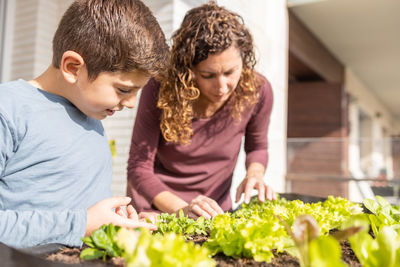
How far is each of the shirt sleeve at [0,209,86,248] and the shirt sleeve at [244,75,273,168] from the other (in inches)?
33.9

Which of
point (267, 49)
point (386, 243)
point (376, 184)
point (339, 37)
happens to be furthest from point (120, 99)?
point (339, 37)

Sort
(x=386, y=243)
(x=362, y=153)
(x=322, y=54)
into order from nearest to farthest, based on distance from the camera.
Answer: (x=386, y=243) → (x=362, y=153) → (x=322, y=54)

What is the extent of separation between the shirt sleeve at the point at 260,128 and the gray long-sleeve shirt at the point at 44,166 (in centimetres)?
59

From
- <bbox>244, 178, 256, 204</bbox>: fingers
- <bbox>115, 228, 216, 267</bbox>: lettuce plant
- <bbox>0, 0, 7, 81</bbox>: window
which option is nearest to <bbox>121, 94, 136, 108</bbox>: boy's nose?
<bbox>244, 178, 256, 204</bbox>: fingers

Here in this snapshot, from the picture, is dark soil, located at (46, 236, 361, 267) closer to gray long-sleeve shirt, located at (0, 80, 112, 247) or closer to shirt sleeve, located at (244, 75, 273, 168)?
gray long-sleeve shirt, located at (0, 80, 112, 247)

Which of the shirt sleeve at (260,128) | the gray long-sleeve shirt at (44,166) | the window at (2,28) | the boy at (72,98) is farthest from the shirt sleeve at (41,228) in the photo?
the window at (2,28)

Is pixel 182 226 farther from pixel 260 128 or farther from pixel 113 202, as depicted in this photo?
pixel 260 128

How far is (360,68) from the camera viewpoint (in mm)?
6395

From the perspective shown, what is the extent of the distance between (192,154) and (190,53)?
1.07ft

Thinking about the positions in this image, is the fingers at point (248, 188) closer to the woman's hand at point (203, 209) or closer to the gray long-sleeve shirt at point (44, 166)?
the woman's hand at point (203, 209)

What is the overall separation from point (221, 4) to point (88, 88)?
0.47 metres

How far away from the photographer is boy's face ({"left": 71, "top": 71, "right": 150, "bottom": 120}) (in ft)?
2.56

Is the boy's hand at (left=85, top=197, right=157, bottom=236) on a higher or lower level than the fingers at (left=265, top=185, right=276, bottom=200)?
lower

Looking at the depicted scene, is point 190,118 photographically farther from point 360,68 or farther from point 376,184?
point 360,68
